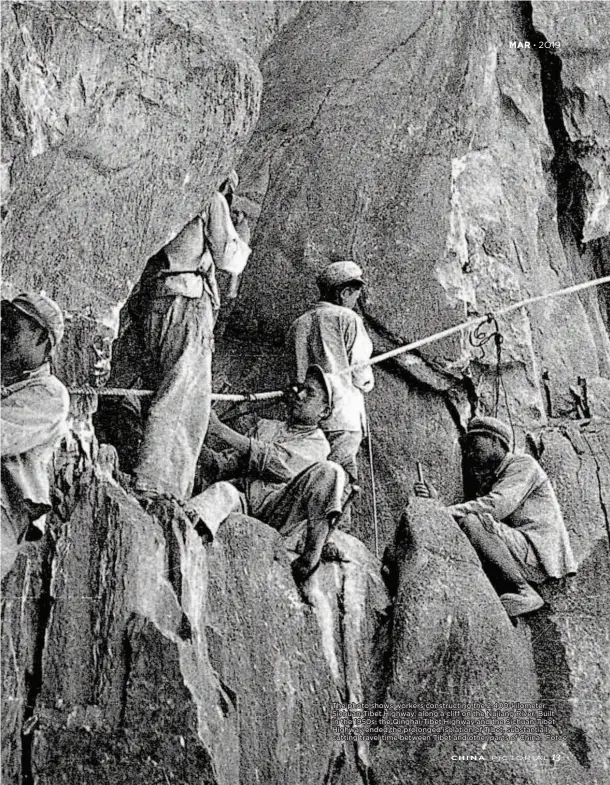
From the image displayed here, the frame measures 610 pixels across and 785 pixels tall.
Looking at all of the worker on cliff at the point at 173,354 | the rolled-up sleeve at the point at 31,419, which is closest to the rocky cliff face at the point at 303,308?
the worker on cliff at the point at 173,354

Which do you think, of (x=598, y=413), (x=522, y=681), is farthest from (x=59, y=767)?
(x=598, y=413)

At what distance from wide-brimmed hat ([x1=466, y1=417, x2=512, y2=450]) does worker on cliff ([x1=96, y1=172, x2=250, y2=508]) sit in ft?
5.94

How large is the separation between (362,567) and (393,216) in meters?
3.11

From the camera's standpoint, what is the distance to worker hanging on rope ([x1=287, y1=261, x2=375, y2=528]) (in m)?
9.66

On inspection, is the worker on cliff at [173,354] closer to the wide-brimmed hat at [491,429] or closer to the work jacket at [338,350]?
the work jacket at [338,350]

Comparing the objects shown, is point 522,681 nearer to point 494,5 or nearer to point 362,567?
point 362,567

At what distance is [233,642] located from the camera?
8.18m

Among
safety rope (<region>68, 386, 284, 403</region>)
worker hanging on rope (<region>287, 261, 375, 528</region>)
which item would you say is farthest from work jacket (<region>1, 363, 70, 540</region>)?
worker hanging on rope (<region>287, 261, 375, 528</region>)

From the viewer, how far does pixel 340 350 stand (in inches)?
392

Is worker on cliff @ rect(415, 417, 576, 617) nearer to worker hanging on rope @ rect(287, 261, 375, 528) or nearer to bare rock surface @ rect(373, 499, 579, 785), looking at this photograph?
bare rock surface @ rect(373, 499, 579, 785)

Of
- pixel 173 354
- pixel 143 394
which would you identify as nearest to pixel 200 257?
pixel 173 354

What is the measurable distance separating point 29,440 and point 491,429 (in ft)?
11.3

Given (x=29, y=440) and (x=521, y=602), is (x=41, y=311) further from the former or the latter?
(x=521, y=602)

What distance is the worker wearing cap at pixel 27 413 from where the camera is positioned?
24.4 feet
